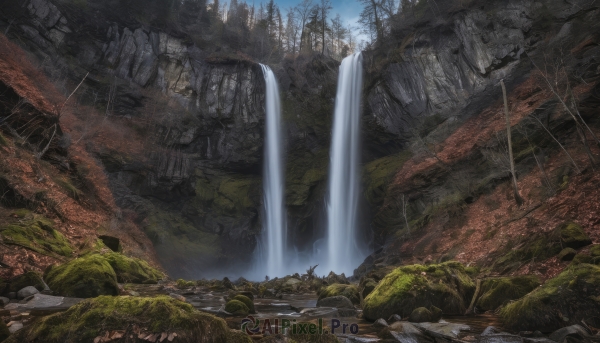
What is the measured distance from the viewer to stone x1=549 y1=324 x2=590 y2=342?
15.2 feet

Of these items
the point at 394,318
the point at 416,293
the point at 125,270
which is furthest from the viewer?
the point at 125,270

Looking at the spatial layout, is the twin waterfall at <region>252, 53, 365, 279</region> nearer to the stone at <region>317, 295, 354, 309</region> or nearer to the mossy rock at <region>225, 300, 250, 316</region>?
the stone at <region>317, 295, 354, 309</region>

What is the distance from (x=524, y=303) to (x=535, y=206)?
10492 millimetres

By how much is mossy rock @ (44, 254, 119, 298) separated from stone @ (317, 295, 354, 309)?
5476 mm

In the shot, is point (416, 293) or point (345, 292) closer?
point (416, 293)

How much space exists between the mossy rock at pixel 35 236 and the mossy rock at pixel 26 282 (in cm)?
213

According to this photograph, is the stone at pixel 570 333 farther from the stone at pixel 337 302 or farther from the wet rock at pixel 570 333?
the stone at pixel 337 302

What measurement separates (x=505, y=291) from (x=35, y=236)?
41.9 feet

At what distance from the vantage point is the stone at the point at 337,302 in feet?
30.7

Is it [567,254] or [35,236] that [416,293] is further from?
[35,236]

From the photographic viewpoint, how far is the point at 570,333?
4629mm

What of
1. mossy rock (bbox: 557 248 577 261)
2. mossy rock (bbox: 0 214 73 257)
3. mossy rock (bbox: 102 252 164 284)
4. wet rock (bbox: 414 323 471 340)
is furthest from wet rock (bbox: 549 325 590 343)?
mossy rock (bbox: 102 252 164 284)

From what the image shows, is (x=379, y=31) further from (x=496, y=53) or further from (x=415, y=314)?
(x=415, y=314)

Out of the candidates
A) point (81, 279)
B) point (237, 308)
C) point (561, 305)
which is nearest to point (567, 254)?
point (561, 305)
